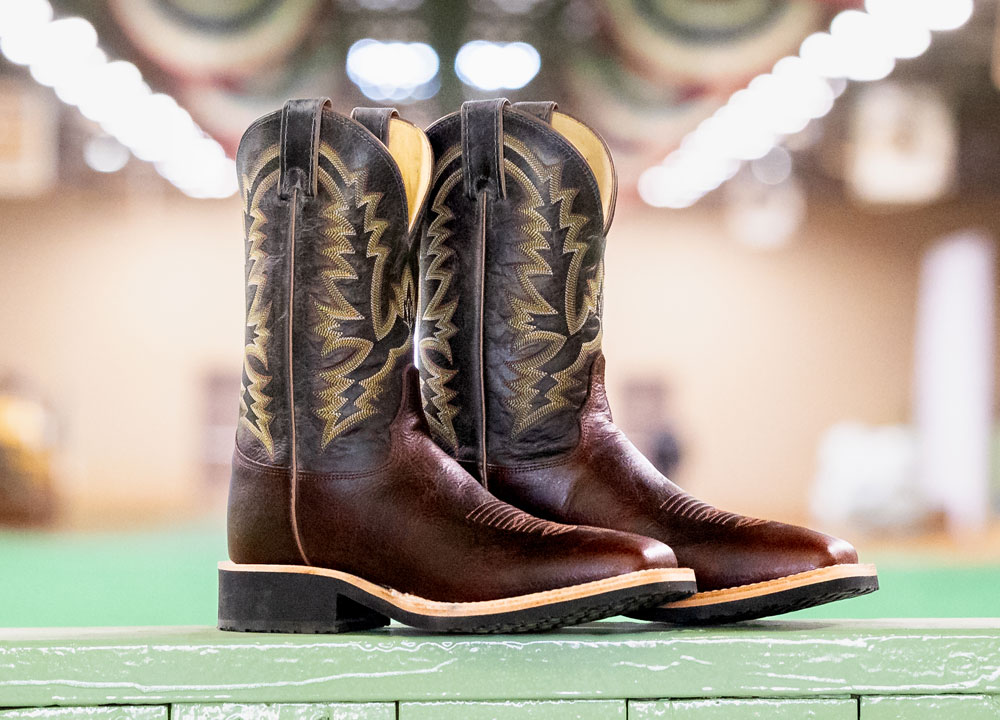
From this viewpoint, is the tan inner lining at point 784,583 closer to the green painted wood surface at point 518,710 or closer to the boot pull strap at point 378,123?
the green painted wood surface at point 518,710

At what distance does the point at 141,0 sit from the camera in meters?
7.22

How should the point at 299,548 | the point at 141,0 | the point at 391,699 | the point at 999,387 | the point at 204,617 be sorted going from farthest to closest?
the point at 999,387 → the point at 141,0 → the point at 204,617 → the point at 299,548 → the point at 391,699

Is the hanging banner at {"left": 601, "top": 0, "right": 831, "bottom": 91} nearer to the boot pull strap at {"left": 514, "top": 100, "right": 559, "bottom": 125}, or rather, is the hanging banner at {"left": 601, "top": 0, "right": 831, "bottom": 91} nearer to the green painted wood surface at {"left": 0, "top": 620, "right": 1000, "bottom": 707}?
the boot pull strap at {"left": 514, "top": 100, "right": 559, "bottom": 125}

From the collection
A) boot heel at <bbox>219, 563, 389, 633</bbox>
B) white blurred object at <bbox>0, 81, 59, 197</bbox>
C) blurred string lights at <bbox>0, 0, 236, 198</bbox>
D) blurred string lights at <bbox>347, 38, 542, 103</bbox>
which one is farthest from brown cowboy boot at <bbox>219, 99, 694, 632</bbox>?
white blurred object at <bbox>0, 81, 59, 197</bbox>

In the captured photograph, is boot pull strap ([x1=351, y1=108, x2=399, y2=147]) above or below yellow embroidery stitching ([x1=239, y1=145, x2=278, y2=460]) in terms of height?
above

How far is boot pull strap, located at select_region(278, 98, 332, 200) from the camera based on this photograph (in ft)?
3.10

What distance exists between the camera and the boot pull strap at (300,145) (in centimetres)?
94

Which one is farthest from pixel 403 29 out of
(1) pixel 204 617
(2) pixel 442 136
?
(2) pixel 442 136

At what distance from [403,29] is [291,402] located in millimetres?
6735

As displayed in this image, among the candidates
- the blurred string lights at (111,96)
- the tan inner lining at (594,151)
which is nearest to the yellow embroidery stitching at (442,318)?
the tan inner lining at (594,151)

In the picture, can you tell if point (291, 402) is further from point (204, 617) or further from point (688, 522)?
point (204, 617)

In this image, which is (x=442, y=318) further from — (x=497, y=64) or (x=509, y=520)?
(x=497, y=64)

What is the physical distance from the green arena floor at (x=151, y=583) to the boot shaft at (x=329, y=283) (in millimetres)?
2052

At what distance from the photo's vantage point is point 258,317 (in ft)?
3.22
